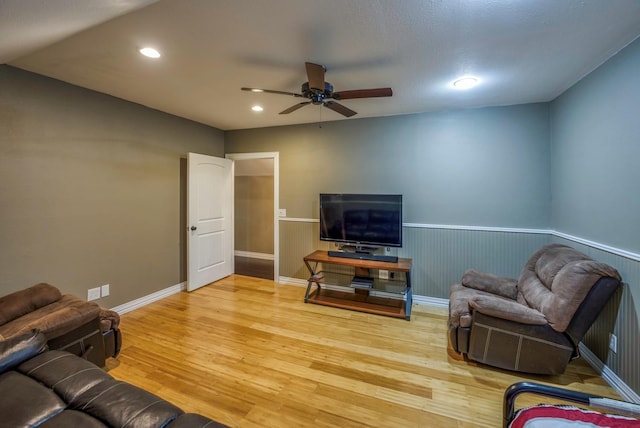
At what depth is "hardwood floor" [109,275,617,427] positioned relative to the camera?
1.89 meters

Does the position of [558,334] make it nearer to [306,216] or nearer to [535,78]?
[535,78]

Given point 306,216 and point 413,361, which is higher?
point 306,216

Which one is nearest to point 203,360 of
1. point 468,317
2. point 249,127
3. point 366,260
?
point 366,260

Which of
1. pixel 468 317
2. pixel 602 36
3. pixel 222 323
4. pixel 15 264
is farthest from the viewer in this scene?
pixel 222 323

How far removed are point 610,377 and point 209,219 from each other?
467 cm

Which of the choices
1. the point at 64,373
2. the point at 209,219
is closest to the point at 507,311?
the point at 64,373

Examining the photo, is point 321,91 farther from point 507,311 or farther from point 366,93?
point 507,311

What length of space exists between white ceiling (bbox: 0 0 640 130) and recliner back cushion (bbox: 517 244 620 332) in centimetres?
158

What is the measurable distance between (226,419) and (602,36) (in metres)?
3.57

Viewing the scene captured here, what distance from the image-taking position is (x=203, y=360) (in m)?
2.46

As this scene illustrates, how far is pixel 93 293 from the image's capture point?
3.09 metres

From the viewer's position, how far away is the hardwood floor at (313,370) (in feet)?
6.22

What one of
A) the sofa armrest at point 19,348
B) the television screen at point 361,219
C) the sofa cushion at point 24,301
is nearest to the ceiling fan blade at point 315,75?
the television screen at point 361,219

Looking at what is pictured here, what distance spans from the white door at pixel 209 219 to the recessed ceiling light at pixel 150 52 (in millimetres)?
1873
